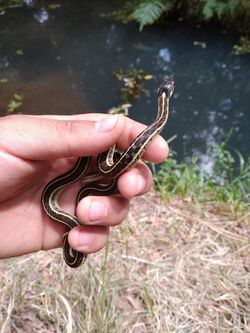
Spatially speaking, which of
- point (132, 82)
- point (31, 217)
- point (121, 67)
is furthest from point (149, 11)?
point (31, 217)

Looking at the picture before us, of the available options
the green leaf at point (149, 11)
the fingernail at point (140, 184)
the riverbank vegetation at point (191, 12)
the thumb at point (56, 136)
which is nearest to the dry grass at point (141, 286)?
the fingernail at point (140, 184)

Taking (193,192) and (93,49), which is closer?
(193,192)

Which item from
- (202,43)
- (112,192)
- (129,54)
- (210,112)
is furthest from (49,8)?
(112,192)

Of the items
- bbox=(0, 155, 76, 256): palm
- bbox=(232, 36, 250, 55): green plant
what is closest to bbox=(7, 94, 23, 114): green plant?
bbox=(232, 36, 250, 55): green plant

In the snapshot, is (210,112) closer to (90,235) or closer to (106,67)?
(106,67)

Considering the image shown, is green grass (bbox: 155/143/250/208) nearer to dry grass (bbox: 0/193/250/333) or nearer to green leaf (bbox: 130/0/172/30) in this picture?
dry grass (bbox: 0/193/250/333)

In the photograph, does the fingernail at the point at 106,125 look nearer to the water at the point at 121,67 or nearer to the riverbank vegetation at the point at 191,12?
the water at the point at 121,67

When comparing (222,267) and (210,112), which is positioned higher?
(222,267)
